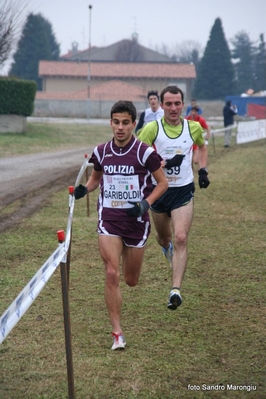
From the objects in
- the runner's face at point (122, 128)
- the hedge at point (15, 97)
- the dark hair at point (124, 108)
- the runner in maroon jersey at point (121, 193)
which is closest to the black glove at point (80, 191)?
the runner in maroon jersey at point (121, 193)

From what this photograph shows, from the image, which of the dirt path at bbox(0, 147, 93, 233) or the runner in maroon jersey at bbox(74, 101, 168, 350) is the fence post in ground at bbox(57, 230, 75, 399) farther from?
the dirt path at bbox(0, 147, 93, 233)

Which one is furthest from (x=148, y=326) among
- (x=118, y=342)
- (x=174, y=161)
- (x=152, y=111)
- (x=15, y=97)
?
(x=15, y=97)

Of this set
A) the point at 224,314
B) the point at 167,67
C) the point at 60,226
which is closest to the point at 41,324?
the point at 224,314

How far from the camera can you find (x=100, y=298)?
7.60m

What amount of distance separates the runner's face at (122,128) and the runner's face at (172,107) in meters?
1.48

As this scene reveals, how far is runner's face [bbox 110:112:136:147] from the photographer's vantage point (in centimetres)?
604

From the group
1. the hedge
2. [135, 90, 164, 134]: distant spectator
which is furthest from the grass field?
the hedge

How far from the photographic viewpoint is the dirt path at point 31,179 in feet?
44.3

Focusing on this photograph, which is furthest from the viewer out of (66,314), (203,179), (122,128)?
(203,179)

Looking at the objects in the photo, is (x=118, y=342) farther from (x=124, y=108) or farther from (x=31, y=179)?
(x=31, y=179)

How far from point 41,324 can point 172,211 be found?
186cm

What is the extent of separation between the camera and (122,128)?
19.8 feet

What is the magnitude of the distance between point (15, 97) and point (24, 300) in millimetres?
29451

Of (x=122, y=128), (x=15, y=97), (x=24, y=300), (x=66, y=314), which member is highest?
(x=122, y=128)
